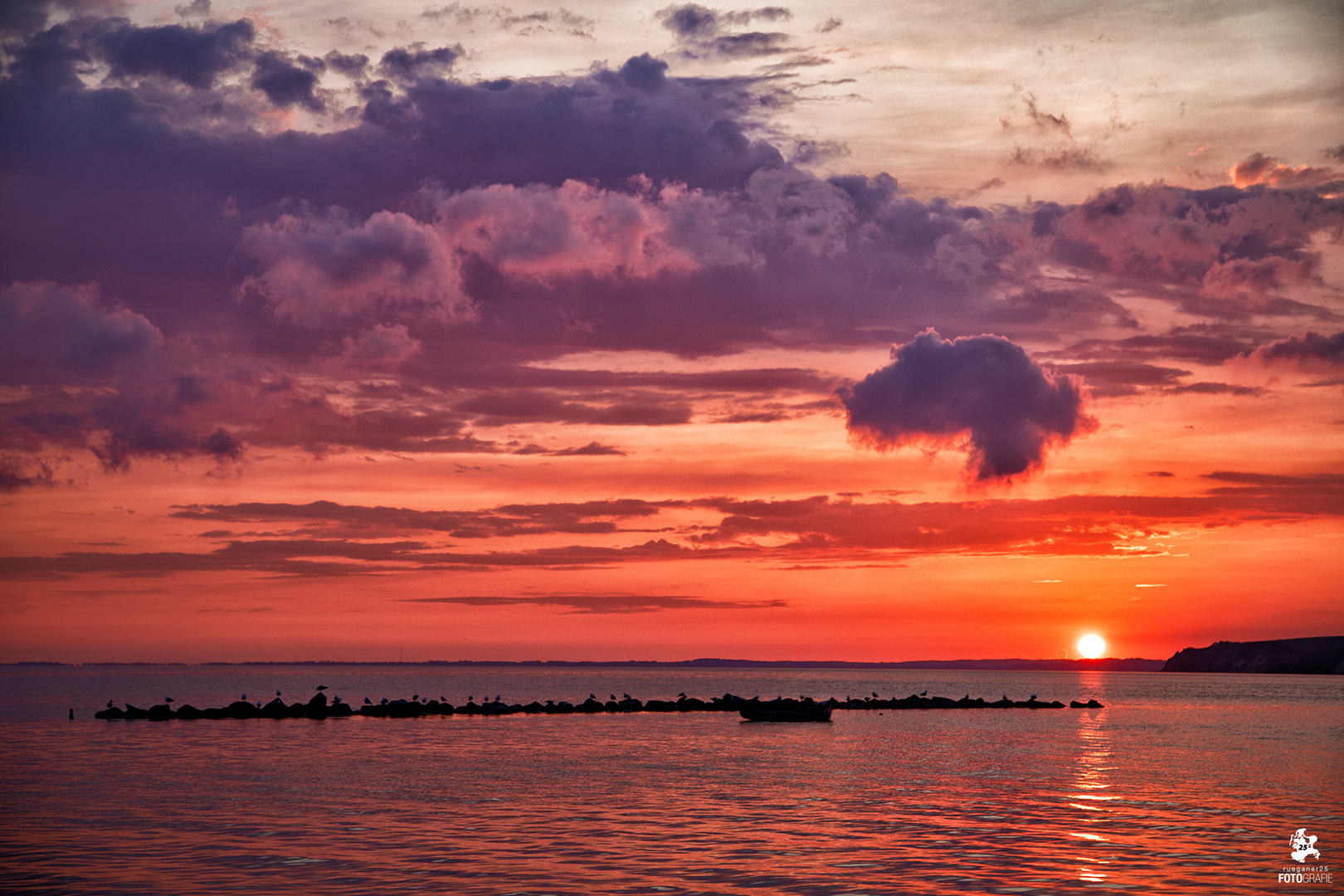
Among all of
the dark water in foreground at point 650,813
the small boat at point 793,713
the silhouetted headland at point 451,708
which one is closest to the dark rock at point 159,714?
the silhouetted headland at point 451,708

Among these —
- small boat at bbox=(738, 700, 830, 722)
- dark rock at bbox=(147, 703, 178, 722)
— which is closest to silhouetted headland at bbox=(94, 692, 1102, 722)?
dark rock at bbox=(147, 703, 178, 722)

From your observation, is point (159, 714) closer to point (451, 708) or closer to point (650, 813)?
point (451, 708)

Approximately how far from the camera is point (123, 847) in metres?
34.5

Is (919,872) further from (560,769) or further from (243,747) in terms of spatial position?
(243,747)

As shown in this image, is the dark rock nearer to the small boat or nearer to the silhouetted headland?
the silhouetted headland

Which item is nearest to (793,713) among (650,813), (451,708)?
(451,708)

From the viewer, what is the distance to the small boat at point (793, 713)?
108 m

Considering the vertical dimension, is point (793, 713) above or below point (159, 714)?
above

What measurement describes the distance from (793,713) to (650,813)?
68356 mm

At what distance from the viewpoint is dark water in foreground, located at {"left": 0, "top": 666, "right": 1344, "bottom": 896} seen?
30453 millimetres

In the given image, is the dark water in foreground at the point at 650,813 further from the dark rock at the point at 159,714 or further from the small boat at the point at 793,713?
the small boat at the point at 793,713

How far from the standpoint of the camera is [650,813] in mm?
42406

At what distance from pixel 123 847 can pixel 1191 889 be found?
3160cm

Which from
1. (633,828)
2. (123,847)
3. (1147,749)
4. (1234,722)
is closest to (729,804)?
(633,828)
